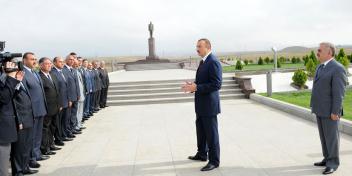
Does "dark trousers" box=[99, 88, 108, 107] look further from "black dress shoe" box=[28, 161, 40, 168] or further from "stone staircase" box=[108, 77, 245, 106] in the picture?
"black dress shoe" box=[28, 161, 40, 168]

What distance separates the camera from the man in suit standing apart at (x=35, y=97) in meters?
6.34

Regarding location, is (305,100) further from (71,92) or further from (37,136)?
(37,136)

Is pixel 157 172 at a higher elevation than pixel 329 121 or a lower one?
lower

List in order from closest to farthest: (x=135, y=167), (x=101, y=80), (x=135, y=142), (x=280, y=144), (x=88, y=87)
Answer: (x=135, y=167) < (x=280, y=144) < (x=135, y=142) < (x=88, y=87) < (x=101, y=80)

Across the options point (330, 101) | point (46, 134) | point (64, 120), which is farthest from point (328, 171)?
point (64, 120)

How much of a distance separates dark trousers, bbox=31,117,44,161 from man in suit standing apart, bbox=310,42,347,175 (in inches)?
170

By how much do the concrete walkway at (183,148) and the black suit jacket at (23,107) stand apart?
973 millimetres

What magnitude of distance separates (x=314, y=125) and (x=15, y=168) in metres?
6.60

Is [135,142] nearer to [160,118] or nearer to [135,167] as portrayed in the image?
[135,167]

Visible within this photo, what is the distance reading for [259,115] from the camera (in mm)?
11500

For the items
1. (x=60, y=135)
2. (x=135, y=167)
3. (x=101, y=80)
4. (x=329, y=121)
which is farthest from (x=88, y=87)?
(x=329, y=121)

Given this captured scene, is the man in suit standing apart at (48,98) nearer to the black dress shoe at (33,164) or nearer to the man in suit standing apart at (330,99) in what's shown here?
the black dress shoe at (33,164)

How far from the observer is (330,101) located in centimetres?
564

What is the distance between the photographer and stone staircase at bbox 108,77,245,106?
1579 cm
